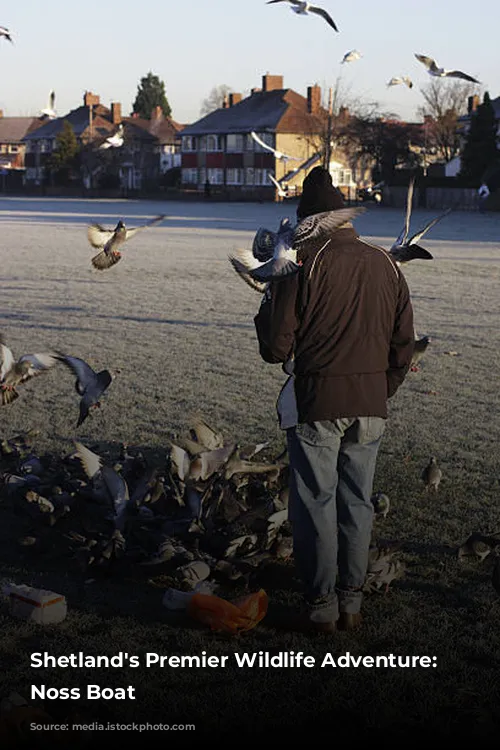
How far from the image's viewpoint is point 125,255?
90.6 feet

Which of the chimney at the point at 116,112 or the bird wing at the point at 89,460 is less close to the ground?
the chimney at the point at 116,112

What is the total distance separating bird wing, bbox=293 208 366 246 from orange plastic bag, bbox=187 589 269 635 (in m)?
1.80

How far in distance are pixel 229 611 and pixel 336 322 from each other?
4.97 feet

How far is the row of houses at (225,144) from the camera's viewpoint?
299 feet

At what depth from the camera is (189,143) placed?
107438 mm

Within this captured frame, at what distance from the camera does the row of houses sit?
9112cm

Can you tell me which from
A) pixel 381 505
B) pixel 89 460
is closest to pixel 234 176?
pixel 381 505

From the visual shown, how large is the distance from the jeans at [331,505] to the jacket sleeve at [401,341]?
0.94 ft

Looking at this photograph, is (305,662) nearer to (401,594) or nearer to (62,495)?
(401,594)

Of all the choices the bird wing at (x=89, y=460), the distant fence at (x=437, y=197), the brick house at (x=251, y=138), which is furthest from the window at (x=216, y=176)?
the bird wing at (x=89, y=460)

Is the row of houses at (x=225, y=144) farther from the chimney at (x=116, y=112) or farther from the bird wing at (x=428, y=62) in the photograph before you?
the bird wing at (x=428, y=62)

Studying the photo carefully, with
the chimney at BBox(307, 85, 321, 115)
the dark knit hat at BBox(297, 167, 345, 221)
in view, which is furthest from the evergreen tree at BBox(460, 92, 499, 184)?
the dark knit hat at BBox(297, 167, 345, 221)

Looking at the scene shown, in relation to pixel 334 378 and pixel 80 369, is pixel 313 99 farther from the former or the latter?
pixel 334 378

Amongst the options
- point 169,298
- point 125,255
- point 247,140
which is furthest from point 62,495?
point 247,140
